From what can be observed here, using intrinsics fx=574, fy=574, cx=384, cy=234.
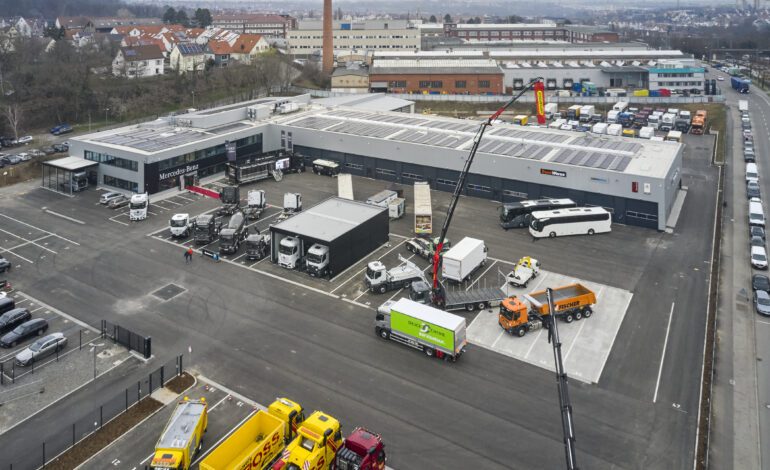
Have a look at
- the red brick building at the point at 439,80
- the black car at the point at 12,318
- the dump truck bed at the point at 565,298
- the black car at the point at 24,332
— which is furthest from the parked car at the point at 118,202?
the red brick building at the point at 439,80

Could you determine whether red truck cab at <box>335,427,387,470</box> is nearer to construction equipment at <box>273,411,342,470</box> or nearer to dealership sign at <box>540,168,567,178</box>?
construction equipment at <box>273,411,342,470</box>

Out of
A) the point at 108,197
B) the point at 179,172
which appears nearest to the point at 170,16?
the point at 179,172

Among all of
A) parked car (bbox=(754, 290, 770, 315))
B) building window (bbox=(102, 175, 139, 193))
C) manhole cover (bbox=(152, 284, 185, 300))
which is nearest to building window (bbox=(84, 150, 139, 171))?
building window (bbox=(102, 175, 139, 193))

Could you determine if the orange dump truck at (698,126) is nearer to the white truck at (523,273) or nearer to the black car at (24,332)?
the white truck at (523,273)

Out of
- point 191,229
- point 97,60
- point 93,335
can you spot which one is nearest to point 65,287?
point 93,335

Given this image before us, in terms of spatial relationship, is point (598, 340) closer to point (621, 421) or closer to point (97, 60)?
point (621, 421)

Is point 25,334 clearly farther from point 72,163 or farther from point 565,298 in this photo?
point 565,298
